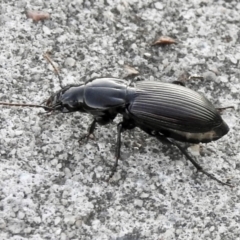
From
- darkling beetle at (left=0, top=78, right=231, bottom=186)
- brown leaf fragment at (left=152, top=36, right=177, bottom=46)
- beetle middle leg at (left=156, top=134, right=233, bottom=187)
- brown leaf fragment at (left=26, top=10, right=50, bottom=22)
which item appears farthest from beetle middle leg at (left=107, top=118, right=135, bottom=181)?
brown leaf fragment at (left=26, top=10, right=50, bottom=22)

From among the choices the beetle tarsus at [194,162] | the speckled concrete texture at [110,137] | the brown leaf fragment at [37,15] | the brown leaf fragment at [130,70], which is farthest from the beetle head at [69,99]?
the brown leaf fragment at [37,15]

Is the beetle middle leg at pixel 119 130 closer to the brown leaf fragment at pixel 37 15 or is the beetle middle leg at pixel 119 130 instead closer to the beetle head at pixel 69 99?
the beetle head at pixel 69 99

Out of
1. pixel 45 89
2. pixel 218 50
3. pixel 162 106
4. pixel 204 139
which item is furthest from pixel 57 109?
pixel 218 50

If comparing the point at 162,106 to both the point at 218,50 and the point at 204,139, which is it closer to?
the point at 204,139

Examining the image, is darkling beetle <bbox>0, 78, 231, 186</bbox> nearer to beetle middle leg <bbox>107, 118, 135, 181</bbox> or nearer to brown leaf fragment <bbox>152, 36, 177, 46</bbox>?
beetle middle leg <bbox>107, 118, 135, 181</bbox>

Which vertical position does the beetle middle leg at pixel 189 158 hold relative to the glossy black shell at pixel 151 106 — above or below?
below
